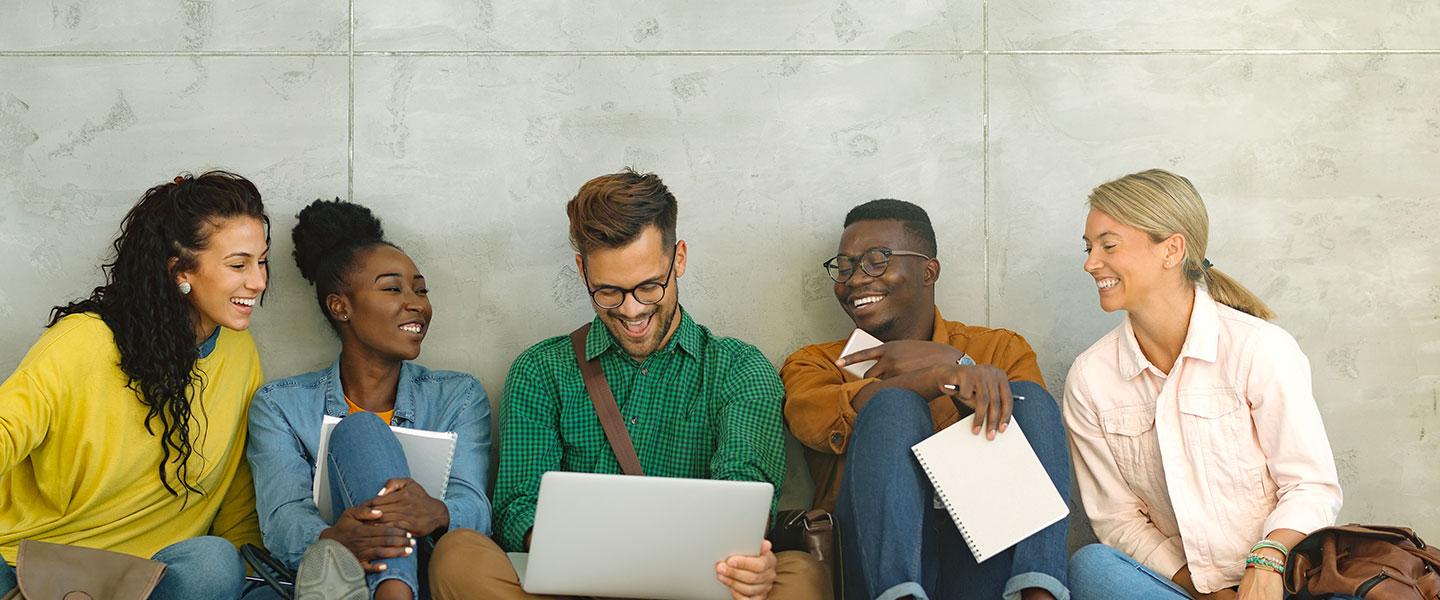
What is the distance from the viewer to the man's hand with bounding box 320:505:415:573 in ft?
8.84

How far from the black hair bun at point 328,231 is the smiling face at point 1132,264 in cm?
195

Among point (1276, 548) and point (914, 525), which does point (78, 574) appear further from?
point (1276, 548)

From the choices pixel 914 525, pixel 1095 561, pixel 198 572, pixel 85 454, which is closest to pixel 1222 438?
pixel 1095 561

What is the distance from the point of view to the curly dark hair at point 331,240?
11.7ft

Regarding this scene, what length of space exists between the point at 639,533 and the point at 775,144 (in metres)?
1.65

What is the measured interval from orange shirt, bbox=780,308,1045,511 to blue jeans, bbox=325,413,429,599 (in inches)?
38.5

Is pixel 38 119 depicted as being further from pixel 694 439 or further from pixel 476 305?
pixel 694 439

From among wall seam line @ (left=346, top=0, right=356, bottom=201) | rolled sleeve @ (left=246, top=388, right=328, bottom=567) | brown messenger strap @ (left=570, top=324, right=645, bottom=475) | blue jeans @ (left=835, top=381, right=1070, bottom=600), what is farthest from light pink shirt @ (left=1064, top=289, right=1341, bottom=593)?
wall seam line @ (left=346, top=0, right=356, bottom=201)

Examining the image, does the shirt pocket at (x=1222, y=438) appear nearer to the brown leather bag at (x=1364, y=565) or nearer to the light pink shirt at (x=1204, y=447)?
the light pink shirt at (x=1204, y=447)

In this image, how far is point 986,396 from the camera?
2.76 meters

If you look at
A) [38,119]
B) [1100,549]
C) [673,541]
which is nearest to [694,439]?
[673,541]

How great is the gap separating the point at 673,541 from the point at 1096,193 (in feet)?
4.78

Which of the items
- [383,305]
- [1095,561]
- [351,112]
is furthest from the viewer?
[351,112]

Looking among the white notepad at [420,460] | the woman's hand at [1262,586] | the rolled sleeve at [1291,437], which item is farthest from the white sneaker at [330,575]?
the rolled sleeve at [1291,437]
